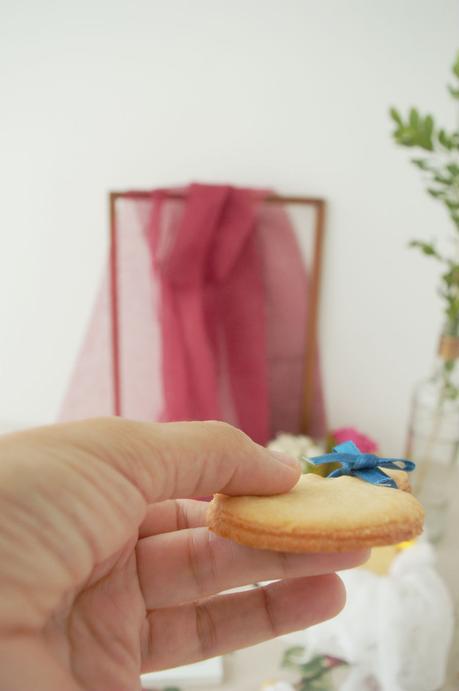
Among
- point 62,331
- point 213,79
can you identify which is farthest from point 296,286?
point 62,331

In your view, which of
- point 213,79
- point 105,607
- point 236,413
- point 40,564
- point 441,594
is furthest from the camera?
point 236,413

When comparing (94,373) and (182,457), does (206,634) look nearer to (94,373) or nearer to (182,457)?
(182,457)

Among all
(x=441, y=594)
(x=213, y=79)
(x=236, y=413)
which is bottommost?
(x=441, y=594)

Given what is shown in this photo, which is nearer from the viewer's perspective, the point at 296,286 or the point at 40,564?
the point at 40,564

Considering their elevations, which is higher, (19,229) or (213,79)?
(213,79)

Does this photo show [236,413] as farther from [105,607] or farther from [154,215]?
[105,607]

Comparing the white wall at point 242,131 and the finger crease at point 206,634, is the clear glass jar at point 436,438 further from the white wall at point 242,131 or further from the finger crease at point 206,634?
the finger crease at point 206,634

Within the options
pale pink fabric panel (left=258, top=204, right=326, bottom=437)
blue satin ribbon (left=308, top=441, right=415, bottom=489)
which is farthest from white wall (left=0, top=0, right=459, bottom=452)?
blue satin ribbon (left=308, top=441, right=415, bottom=489)
